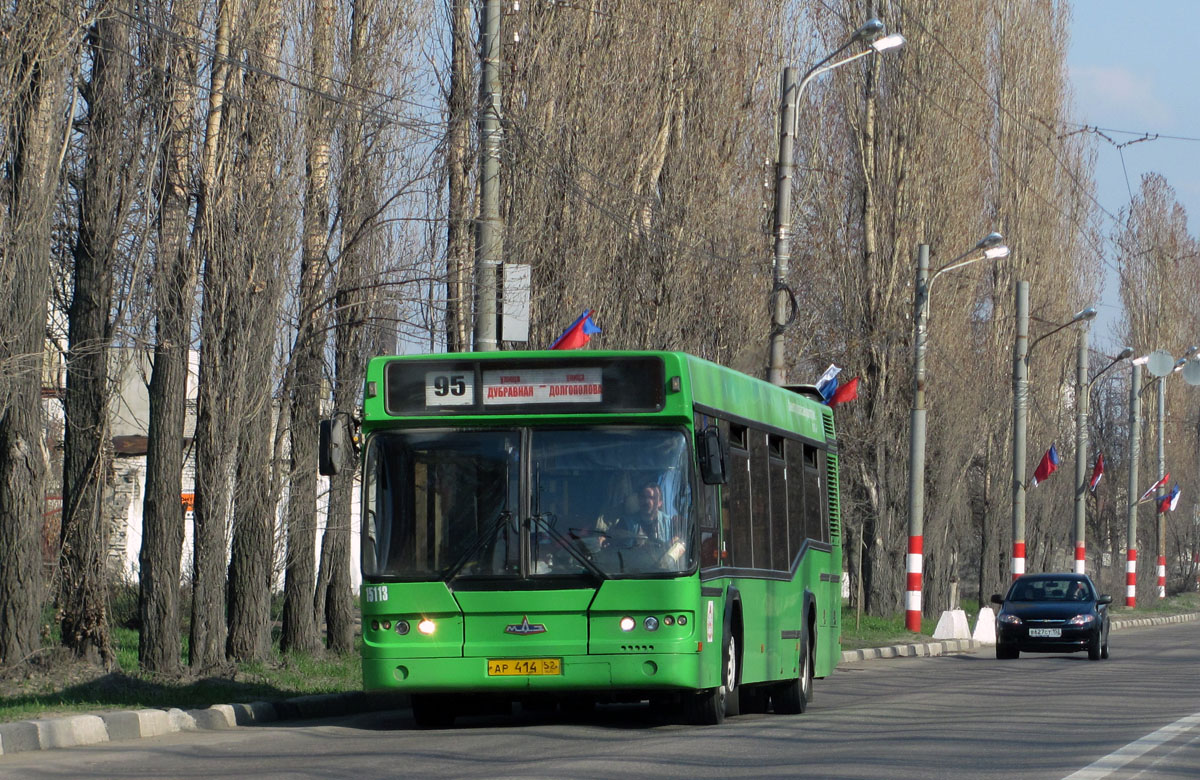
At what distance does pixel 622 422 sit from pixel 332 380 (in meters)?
7.69

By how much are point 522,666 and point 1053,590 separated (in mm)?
18705

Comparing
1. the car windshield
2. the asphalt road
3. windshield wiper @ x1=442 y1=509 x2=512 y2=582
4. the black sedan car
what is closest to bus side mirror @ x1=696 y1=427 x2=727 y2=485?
windshield wiper @ x1=442 y1=509 x2=512 y2=582

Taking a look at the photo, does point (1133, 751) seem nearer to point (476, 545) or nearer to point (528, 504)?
point (528, 504)

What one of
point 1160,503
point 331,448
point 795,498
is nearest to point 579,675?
point 331,448

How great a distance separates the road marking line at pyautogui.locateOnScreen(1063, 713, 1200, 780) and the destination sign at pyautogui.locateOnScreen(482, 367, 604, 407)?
4.40 metres

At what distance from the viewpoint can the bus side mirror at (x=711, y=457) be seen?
42.1 ft

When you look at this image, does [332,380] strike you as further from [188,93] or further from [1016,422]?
[1016,422]

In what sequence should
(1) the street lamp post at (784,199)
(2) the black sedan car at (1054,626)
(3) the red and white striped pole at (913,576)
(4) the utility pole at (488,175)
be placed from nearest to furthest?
(4) the utility pole at (488,175) < (1) the street lamp post at (784,199) < (2) the black sedan car at (1054,626) < (3) the red and white striped pole at (913,576)

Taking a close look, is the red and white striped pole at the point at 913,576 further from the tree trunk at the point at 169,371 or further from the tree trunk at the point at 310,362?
the tree trunk at the point at 169,371

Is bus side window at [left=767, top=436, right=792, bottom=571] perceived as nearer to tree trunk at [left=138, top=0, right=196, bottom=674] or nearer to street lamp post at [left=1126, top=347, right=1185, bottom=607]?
tree trunk at [left=138, top=0, right=196, bottom=674]

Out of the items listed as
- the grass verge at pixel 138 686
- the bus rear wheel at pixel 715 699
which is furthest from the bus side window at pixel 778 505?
the grass verge at pixel 138 686

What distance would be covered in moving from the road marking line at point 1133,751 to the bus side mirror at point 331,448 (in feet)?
17.8

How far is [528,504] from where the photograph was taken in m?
13.0

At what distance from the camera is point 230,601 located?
1862 centimetres
